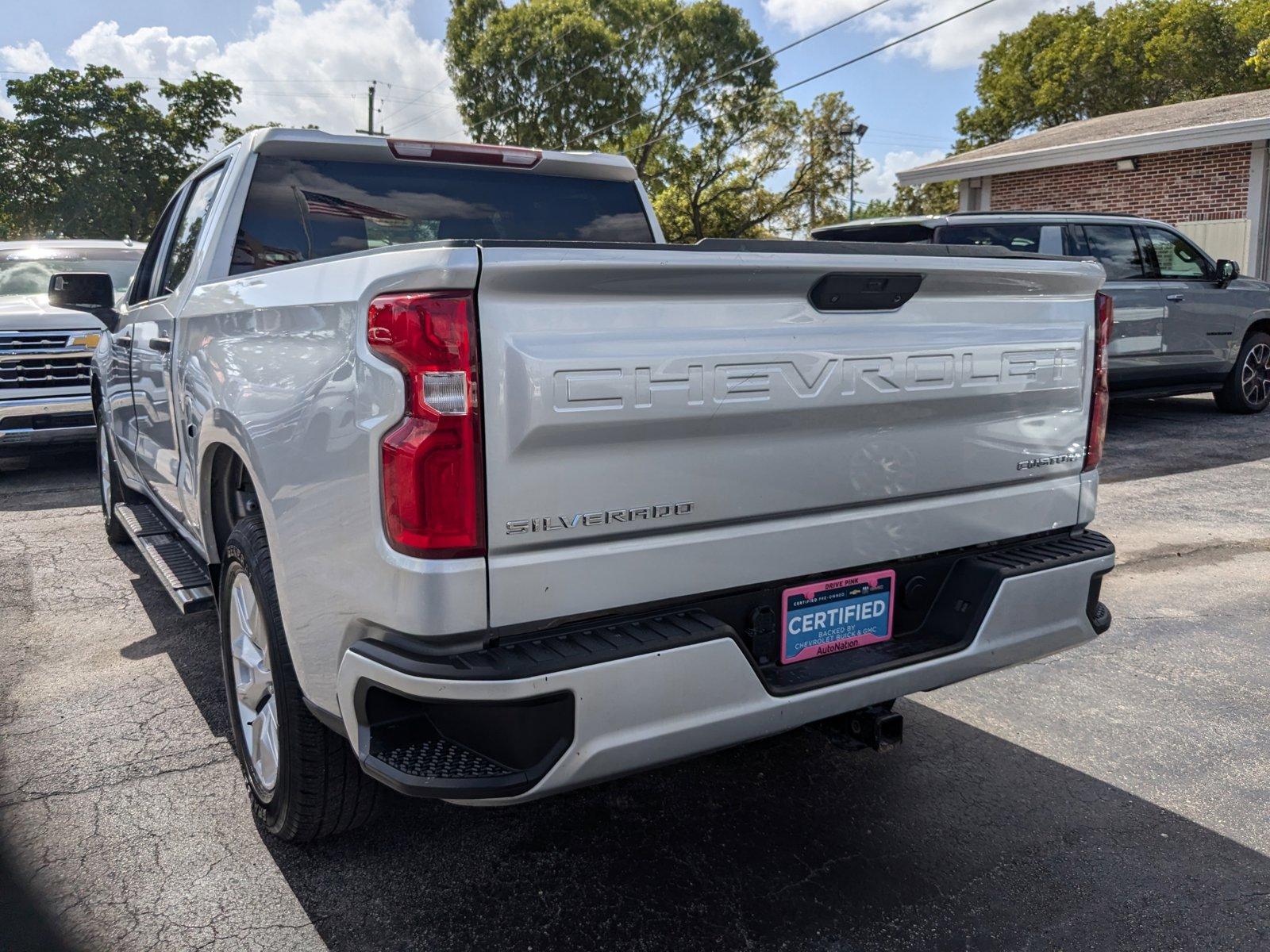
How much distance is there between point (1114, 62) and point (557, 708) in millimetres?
47460

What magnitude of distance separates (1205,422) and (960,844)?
9628 mm

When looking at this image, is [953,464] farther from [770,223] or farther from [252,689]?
[770,223]

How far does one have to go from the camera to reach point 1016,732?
3711 millimetres

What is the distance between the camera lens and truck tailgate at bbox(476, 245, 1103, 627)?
2100mm

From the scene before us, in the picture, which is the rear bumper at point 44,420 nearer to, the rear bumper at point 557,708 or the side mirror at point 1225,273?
the rear bumper at point 557,708

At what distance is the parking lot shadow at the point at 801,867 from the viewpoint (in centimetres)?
254

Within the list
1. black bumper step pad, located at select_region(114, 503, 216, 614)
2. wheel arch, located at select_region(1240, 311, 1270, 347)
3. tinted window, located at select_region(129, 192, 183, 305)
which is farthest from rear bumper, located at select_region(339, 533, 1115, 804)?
wheel arch, located at select_region(1240, 311, 1270, 347)

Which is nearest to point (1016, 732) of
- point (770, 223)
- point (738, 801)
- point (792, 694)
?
point (738, 801)

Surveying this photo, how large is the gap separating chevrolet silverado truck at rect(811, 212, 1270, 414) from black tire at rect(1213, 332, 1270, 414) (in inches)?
0.5

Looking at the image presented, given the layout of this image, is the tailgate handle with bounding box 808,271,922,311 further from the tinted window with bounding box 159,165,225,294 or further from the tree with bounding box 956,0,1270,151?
the tree with bounding box 956,0,1270,151

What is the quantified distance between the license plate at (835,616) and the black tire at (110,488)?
179 inches

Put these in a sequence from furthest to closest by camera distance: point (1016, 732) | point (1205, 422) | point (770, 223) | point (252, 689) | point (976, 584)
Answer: point (770, 223)
point (1205, 422)
point (1016, 732)
point (252, 689)
point (976, 584)

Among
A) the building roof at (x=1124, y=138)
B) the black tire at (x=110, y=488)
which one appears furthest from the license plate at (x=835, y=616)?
the building roof at (x=1124, y=138)

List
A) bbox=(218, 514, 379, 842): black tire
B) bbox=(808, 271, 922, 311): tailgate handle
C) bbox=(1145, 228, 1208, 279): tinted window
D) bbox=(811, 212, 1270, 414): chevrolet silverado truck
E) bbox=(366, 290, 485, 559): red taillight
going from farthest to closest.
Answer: bbox=(1145, 228, 1208, 279): tinted window → bbox=(811, 212, 1270, 414): chevrolet silverado truck → bbox=(218, 514, 379, 842): black tire → bbox=(808, 271, 922, 311): tailgate handle → bbox=(366, 290, 485, 559): red taillight
